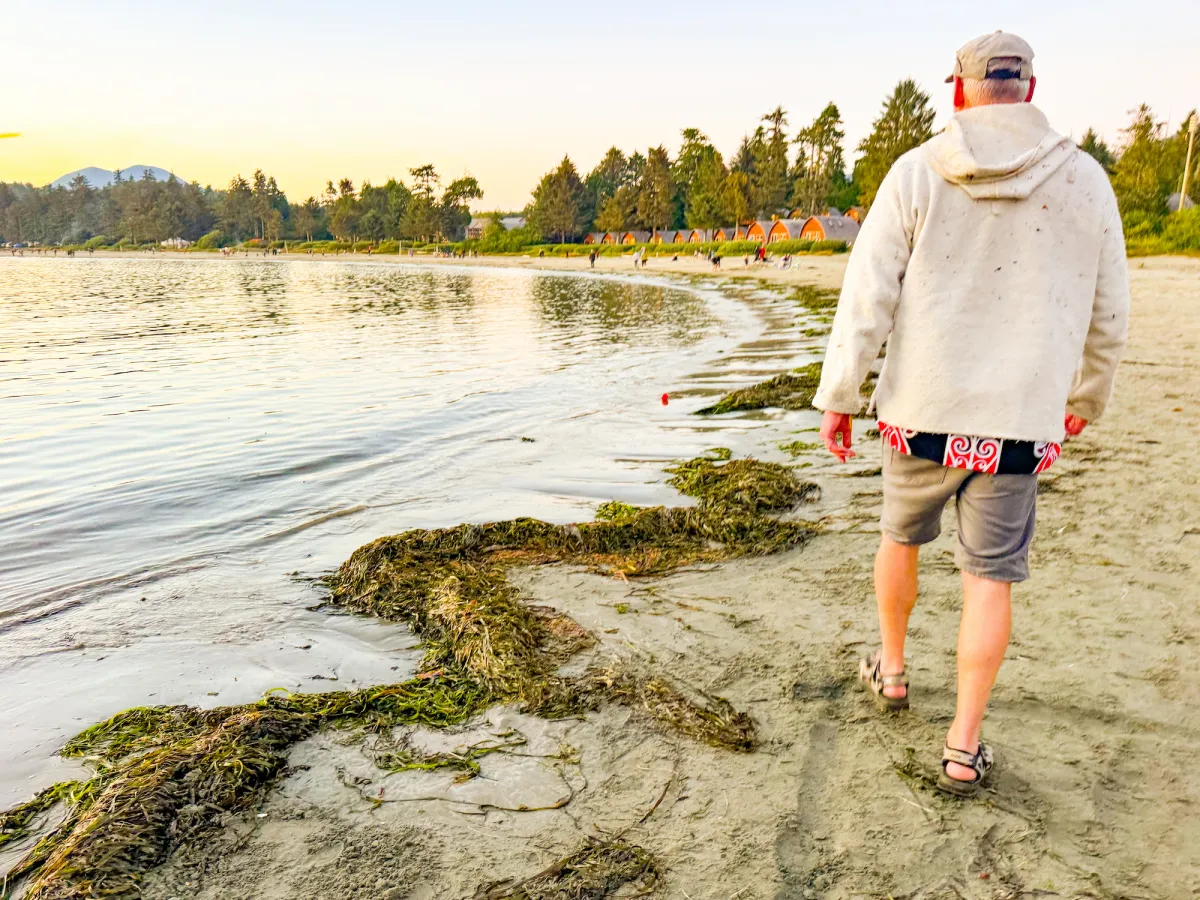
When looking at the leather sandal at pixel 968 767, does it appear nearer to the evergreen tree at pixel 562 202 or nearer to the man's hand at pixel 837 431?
the man's hand at pixel 837 431

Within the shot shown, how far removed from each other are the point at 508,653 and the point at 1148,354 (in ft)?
36.3

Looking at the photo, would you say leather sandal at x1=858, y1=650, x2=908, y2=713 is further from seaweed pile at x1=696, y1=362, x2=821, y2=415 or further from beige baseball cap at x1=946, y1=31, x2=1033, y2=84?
seaweed pile at x1=696, y1=362, x2=821, y2=415

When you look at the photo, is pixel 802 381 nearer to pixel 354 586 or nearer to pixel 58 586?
pixel 354 586

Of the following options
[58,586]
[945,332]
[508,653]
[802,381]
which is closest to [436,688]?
[508,653]

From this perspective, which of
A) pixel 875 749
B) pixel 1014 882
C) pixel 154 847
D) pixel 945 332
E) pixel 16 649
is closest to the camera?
pixel 1014 882

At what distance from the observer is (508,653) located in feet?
11.4

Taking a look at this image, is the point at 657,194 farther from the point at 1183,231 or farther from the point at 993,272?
the point at 993,272

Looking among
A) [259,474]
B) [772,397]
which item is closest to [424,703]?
[259,474]

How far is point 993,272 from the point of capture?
243cm

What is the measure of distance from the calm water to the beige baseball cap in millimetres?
3365

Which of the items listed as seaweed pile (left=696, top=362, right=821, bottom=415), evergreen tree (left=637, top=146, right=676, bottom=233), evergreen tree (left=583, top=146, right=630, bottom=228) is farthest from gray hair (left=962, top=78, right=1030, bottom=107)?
evergreen tree (left=583, top=146, right=630, bottom=228)

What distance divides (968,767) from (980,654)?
366mm

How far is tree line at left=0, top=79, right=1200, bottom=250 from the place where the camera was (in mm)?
48906

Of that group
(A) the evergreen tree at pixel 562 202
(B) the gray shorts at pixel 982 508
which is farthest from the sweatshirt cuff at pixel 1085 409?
(A) the evergreen tree at pixel 562 202
